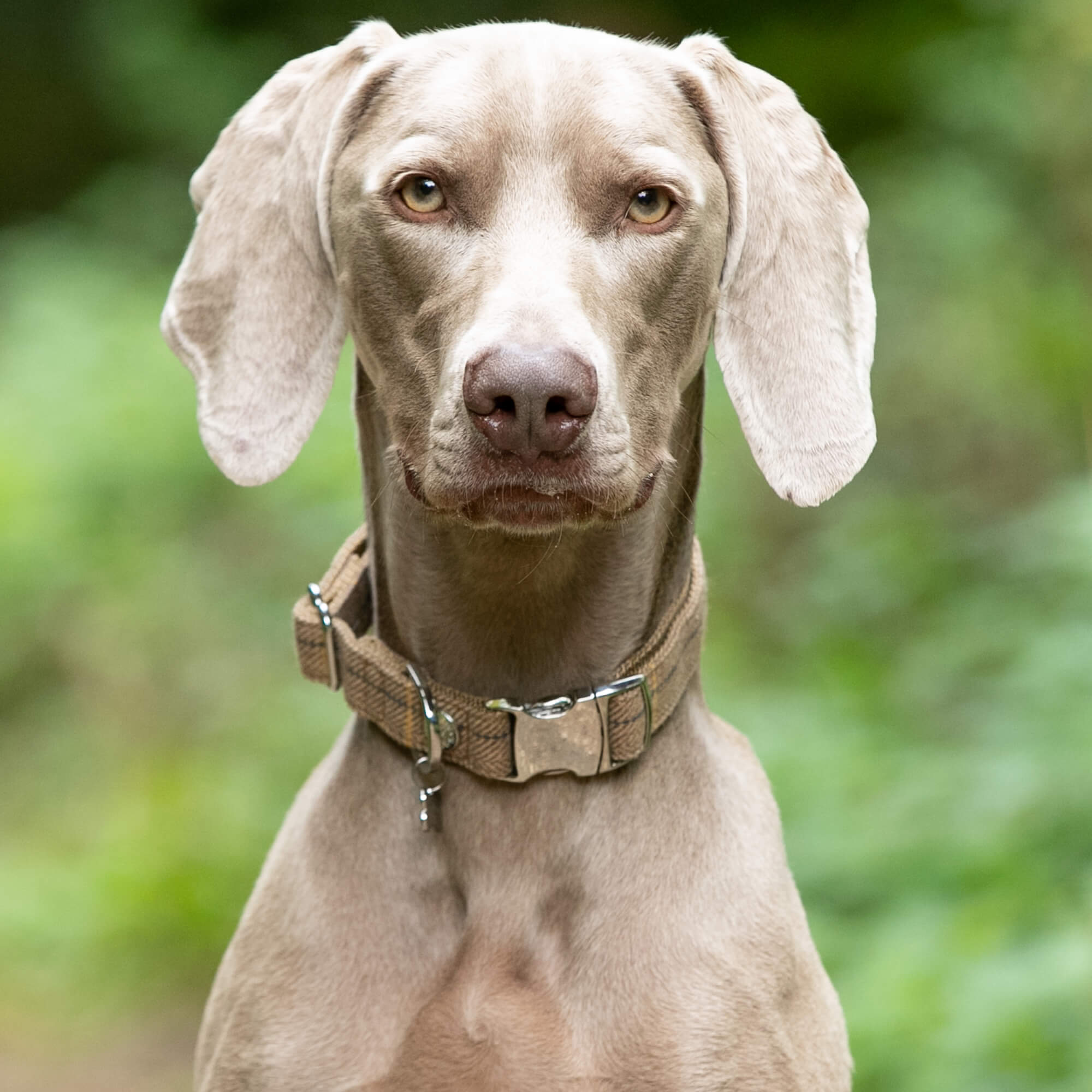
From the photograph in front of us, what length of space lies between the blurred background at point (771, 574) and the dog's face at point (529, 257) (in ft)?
6.31

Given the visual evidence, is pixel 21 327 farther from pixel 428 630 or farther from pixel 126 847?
pixel 428 630

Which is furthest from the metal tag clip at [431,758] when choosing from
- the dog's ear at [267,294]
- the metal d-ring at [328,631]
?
the dog's ear at [267,294]

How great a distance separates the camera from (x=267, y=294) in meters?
2.51

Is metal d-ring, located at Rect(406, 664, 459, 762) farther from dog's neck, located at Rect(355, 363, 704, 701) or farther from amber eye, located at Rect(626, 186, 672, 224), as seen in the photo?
amber eye, located at Rect(626, 186, 672, 224)

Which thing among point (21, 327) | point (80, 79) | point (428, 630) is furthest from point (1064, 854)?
point (80, 79)

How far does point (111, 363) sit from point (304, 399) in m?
4.19

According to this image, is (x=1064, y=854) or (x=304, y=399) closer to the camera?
(x=304, y=399)

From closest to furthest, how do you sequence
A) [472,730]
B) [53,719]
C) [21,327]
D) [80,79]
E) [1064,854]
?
[472,730], [1064,854], [53,719], [21,327], [80,79]

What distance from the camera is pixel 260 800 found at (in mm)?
5094

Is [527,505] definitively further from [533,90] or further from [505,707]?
[533,90]

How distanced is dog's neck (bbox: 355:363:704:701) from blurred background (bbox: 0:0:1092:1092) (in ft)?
5.22

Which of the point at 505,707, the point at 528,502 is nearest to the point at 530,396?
the point at 528,502

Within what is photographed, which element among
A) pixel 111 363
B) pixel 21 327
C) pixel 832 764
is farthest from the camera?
pixel 21 327

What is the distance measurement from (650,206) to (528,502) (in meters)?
0.47
